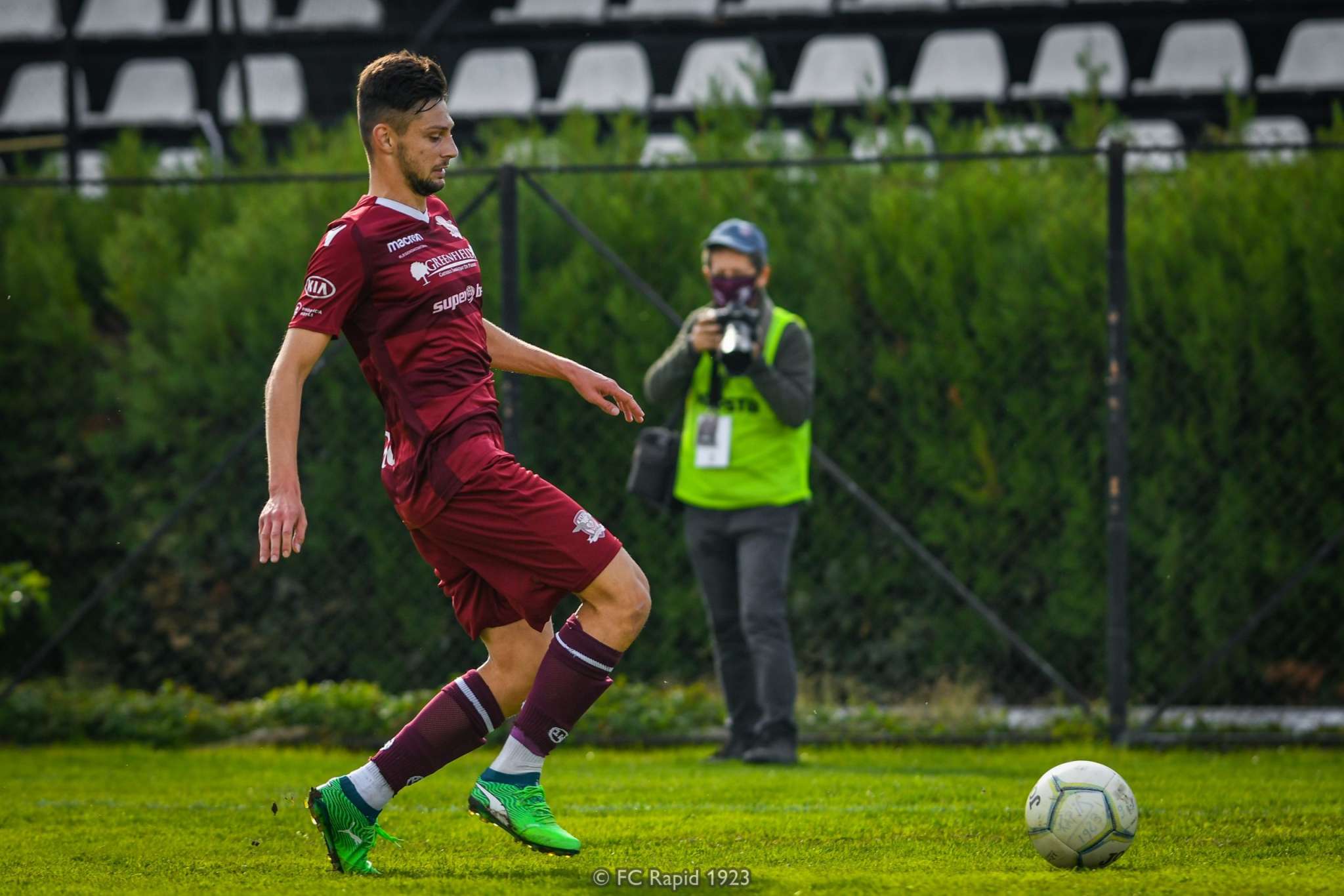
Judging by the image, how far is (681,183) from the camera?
8.67 meters

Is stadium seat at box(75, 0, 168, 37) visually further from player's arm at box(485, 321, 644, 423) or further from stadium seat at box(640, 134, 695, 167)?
player's arm at box(485, 321, 644, 423)

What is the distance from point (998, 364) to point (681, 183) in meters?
1.97

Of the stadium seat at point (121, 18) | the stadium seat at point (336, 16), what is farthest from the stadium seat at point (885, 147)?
the stadium seat at point (121, 18)

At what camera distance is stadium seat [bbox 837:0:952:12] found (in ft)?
43.4

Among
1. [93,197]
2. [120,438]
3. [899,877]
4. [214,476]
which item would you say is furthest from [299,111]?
[899,877]

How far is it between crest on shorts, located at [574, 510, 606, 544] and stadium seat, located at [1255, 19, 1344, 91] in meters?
10.2

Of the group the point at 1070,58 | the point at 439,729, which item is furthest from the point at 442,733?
the point at 1070,58

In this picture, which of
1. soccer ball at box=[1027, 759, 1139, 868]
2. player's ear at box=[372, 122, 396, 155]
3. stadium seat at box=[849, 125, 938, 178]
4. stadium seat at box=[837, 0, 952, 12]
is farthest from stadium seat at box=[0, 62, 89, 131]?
soccer ball at box=[1027, 759, 1139, 868]

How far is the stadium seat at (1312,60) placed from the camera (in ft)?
41.5

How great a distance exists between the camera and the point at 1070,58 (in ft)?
43.7

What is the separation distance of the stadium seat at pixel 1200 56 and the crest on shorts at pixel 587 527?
10161mm

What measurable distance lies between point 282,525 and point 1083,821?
85.6 inches

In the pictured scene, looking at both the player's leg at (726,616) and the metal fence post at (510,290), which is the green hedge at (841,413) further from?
the player's leg at (726,616)

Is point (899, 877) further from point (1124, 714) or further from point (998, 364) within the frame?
point (998, 364)
